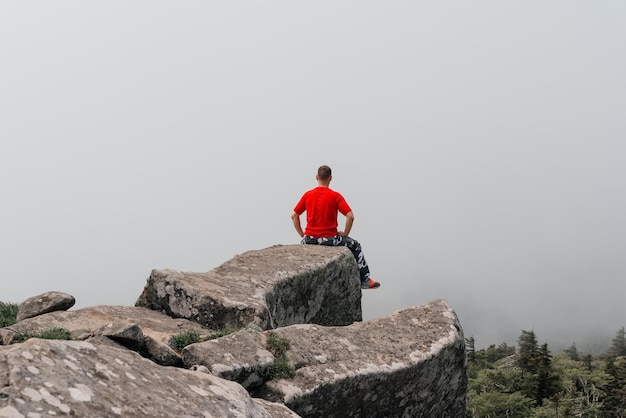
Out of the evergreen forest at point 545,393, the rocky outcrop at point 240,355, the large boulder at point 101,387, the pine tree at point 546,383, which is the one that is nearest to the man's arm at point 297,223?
the rocky outcrop at point 240,355

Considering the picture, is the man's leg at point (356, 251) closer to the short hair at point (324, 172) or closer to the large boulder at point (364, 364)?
the short hair at point (324, 172)

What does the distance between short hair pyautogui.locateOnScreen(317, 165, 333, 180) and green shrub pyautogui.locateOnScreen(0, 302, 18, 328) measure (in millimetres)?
9530

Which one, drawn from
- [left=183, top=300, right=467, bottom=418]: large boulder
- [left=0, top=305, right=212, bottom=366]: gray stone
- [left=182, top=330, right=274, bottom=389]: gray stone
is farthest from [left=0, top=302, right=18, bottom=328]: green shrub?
[left=183, top=300, right=467, bottom=418]: large boulder

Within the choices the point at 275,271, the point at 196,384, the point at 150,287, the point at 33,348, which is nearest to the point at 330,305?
the point at 275,271

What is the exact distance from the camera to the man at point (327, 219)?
2053cm

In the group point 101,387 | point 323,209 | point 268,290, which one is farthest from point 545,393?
point 101,387

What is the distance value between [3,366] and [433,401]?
9.14m

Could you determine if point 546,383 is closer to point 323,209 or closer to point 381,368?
point 323,209

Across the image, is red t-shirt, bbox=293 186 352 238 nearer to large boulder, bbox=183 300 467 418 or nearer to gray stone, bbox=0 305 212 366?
large boulder, bbox=183 300 467 418

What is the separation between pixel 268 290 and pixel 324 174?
5.80 meters

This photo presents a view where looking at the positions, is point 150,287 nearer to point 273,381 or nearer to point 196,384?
point 273,381

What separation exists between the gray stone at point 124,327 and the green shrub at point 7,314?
1753 millimetres

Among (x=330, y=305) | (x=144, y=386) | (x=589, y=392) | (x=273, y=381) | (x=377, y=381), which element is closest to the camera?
(x=144, y=386)

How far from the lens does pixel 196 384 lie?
7641 millimetres
